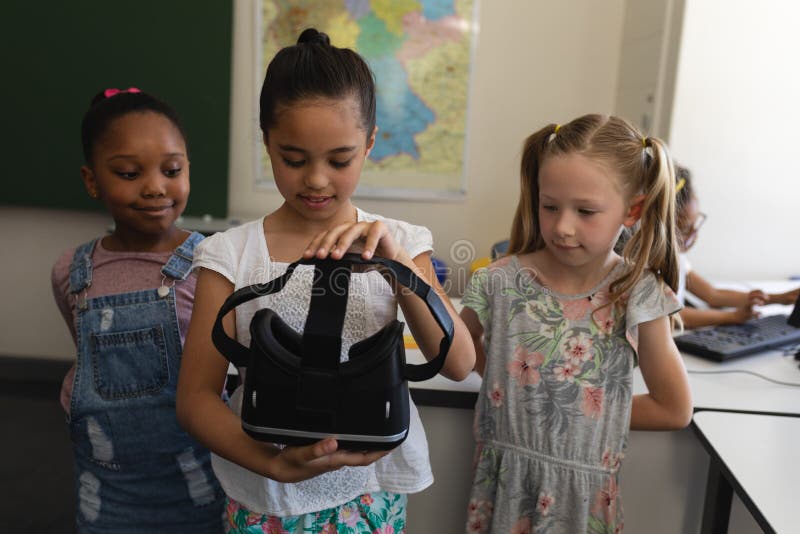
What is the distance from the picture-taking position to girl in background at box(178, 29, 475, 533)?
30.7 inches

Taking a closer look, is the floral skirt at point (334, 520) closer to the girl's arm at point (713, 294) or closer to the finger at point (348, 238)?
the finger at point (348, 238)

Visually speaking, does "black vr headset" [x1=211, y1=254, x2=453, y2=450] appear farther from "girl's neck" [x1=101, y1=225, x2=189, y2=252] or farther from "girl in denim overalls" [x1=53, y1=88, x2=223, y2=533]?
"girl's neck" [x1=101, y1=225, x2=189, y2=252]

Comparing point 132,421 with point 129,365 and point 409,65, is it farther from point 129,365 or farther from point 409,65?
point 409,65

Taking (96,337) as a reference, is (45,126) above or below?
above

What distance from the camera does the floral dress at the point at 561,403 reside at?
1082 mm

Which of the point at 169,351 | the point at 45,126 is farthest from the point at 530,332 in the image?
the point at 45,126

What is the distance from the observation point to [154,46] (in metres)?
2.88

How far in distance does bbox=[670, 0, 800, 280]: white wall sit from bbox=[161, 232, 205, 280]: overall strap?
6.03 feet

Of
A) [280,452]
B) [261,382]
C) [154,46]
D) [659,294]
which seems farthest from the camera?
[154,46]

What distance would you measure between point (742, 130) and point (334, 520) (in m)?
2.15

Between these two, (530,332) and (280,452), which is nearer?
(280,452)

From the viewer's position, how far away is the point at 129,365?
1.10 m

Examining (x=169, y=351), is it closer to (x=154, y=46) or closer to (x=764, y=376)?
(x=764, y=376)

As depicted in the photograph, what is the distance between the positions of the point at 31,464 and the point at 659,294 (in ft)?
7.62
